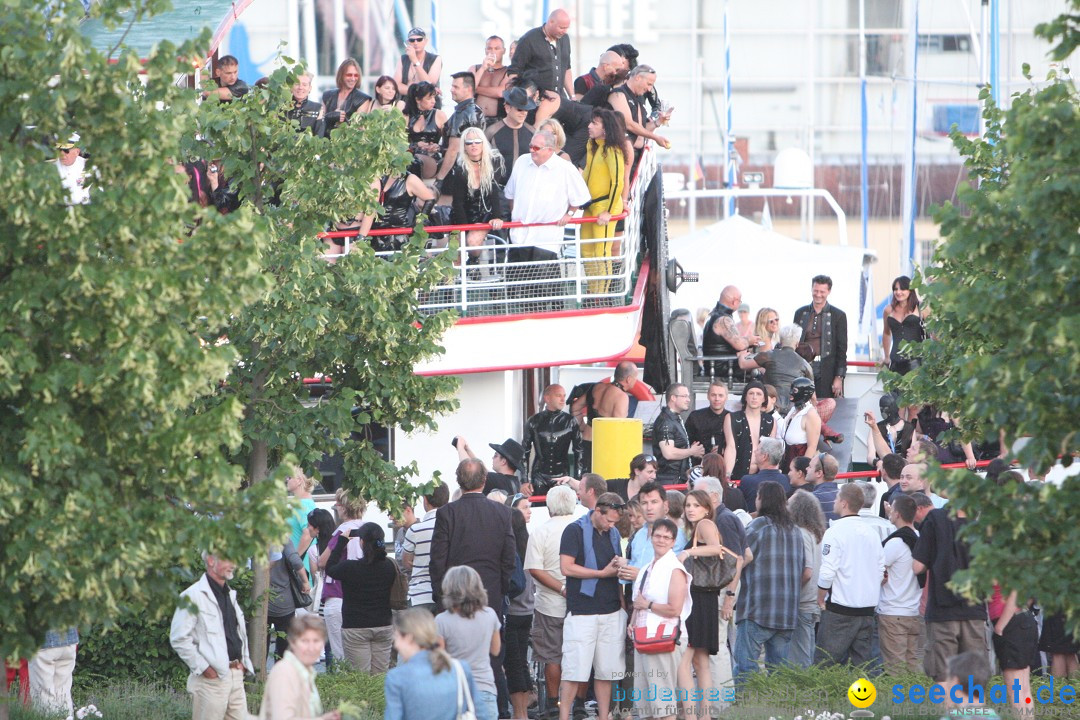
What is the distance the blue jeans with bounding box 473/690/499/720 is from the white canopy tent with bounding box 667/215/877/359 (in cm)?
1831

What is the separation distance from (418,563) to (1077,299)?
5.70 metres

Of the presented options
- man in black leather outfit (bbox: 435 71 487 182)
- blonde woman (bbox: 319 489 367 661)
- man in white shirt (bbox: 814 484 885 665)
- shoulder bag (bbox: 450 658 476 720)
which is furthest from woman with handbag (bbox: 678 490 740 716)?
man in black leather outfit (bbox: 435 71 487 182)

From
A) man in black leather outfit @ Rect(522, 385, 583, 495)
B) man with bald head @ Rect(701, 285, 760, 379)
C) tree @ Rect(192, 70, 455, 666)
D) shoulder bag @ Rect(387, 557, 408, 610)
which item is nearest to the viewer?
tree @ Rect(192, 70, 455, 666)

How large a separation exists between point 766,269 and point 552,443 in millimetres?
14055

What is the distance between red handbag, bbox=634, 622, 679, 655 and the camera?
11430 mm

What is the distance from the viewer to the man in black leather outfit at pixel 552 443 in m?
A: 16.0

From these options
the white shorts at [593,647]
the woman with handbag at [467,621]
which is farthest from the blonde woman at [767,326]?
the woman with handbag at [467,621]

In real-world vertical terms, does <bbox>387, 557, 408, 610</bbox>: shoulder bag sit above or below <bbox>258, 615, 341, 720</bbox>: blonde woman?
below

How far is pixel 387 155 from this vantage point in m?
12.3

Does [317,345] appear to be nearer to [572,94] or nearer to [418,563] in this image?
[418,563]

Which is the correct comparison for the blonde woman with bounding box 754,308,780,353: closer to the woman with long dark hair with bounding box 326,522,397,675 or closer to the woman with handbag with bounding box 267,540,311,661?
the woman with long dark hair with bounding box 326,522,397,675

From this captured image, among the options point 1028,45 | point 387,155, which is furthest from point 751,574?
point 1028,45

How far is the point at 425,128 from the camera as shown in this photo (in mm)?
16891

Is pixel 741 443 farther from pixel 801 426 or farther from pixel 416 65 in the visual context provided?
pixel 416 65
